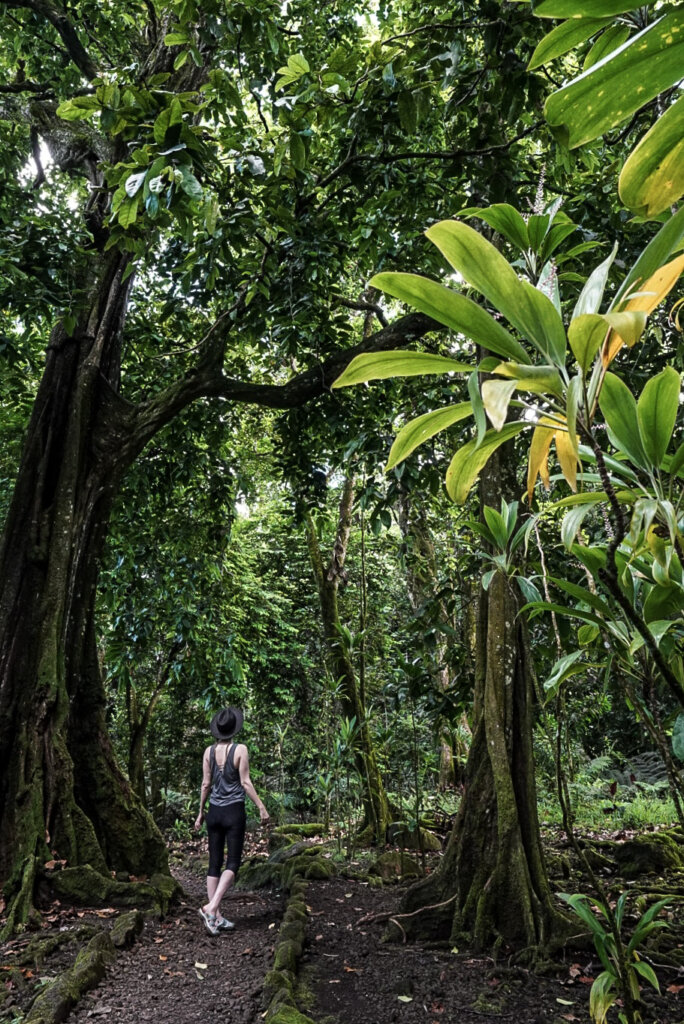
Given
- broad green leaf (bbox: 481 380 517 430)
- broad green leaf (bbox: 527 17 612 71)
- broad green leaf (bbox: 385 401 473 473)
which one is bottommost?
broad green leaf (bbox: 481 380 517 430)

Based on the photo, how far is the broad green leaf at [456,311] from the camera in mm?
777

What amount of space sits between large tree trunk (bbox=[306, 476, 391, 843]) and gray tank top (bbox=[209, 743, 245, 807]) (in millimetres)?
1791

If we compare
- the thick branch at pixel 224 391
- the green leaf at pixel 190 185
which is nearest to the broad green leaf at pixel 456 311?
the green leaf at pixel 190 185

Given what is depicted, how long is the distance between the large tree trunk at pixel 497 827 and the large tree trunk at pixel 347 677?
255 cm

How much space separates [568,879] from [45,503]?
459 centimetres

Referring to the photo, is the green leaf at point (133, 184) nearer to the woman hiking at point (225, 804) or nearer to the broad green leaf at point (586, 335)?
the broad green leaf at point (586, 335)

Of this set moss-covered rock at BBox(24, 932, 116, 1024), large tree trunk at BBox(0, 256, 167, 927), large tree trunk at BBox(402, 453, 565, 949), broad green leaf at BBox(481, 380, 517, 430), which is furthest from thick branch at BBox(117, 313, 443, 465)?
broad green leaf at BBox(481, 380, 517, 430)

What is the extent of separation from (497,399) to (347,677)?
21.2ft

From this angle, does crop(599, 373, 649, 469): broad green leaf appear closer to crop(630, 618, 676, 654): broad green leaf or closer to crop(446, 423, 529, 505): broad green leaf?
crop(446, 423, 529, 505): broad green leaf

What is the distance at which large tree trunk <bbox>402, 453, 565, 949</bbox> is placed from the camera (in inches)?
125

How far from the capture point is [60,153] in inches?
224

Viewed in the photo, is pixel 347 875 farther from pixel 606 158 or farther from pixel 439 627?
pixel 606 158

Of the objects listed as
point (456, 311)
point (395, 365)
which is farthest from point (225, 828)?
point (456, 311)

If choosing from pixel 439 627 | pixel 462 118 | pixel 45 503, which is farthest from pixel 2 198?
pixel 439 627
